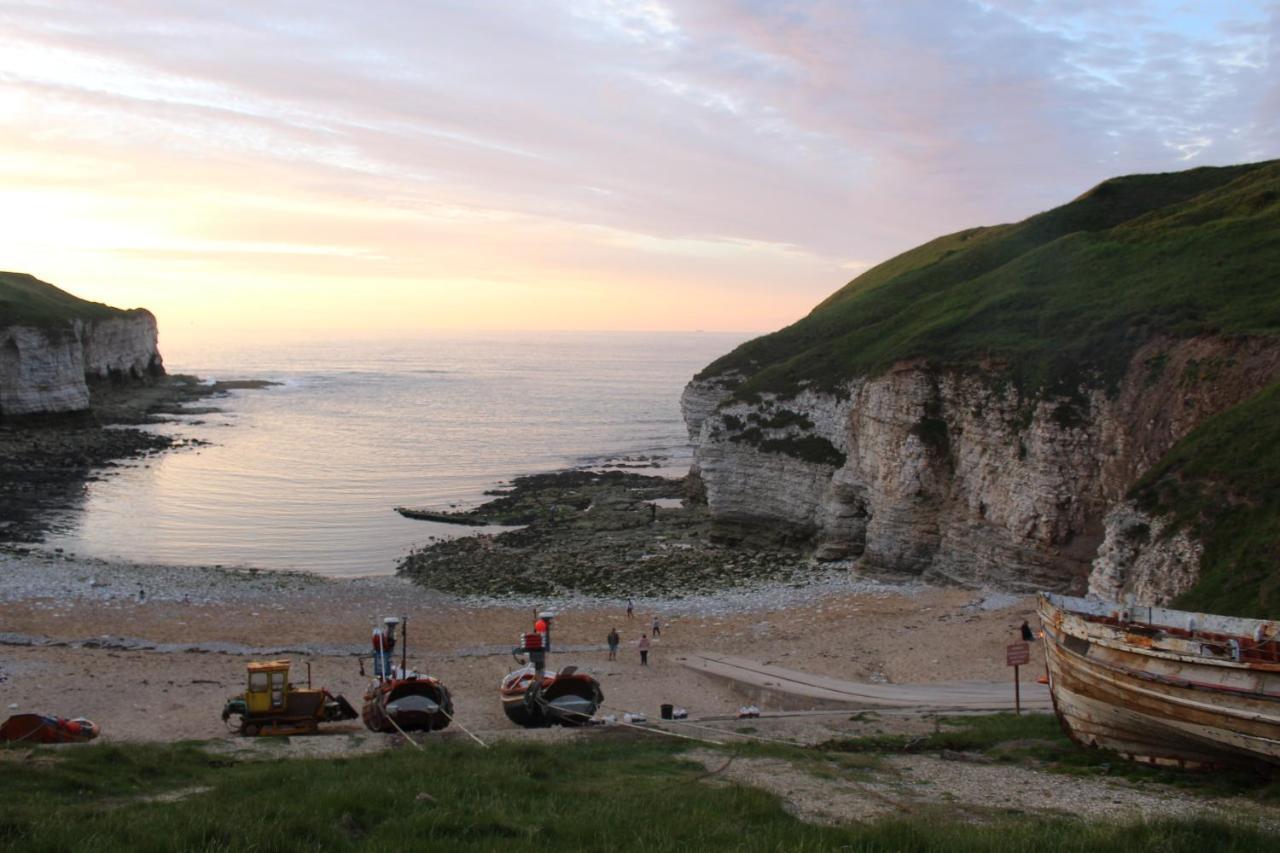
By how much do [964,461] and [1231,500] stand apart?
15.8 m

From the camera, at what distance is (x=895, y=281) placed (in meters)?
70.4

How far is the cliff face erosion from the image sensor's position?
79250 mm

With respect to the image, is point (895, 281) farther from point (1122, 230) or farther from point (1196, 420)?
point (1196, 420)

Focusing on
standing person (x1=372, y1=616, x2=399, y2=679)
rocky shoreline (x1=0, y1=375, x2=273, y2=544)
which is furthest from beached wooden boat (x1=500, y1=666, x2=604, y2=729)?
rocky shoreline (x1=0, y1=375, x2=273, y2=544)

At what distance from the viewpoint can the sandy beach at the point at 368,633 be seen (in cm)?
2678

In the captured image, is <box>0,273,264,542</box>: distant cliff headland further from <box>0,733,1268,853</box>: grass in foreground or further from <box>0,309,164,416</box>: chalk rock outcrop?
<box>0,733,1268,853</box>: grass in foreground

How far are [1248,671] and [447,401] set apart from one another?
12605 cm

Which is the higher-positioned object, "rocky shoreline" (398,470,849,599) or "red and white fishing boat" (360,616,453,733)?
"red and white fishing boat" (360,616,453,733)

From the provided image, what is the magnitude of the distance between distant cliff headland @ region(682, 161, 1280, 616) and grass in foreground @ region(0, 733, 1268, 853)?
13.2 meters

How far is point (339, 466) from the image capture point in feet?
245

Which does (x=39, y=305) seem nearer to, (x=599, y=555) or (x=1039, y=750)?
(x=599, y=555)

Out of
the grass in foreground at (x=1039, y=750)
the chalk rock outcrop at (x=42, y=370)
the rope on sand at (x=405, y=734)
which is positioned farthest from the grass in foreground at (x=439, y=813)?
the chalk rock outcrop at (x=42, y=370)

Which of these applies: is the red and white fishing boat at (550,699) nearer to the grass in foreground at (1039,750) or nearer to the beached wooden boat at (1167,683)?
the grass in foreground at (1039,750)

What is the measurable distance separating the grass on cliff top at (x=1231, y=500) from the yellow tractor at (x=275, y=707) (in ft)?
61.3
